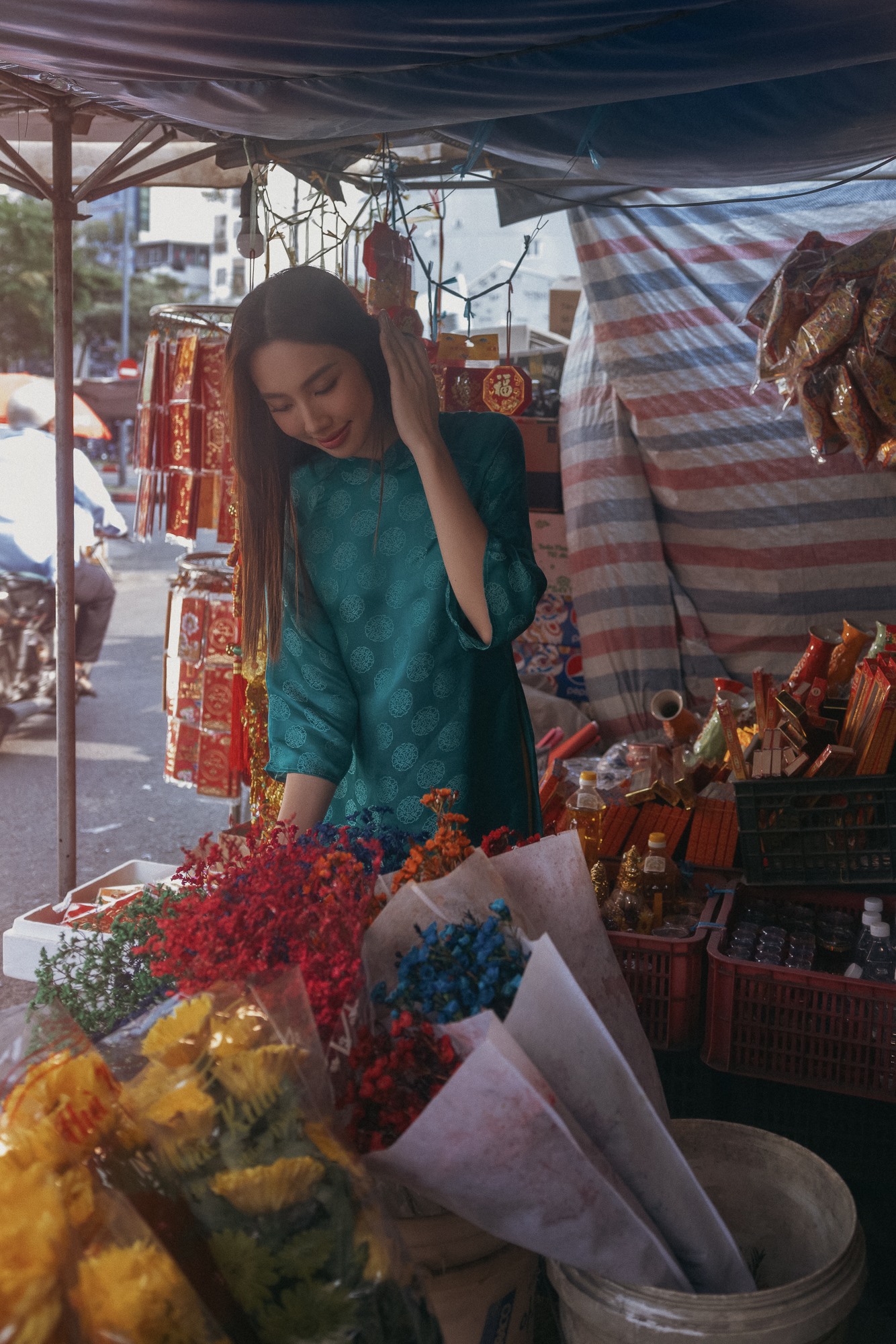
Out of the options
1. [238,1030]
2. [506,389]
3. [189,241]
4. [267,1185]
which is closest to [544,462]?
[506,389]

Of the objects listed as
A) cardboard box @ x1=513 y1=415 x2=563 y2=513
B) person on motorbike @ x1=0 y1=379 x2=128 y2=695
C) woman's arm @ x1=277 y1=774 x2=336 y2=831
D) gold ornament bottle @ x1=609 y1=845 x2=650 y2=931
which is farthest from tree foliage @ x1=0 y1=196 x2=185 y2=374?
woman's arm @ x1=277 y1=774 x2=336 y2=831

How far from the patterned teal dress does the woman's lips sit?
4.0 inches

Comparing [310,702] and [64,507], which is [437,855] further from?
[64,507]

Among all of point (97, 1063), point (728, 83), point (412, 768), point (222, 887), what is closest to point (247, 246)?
point (728, 83)

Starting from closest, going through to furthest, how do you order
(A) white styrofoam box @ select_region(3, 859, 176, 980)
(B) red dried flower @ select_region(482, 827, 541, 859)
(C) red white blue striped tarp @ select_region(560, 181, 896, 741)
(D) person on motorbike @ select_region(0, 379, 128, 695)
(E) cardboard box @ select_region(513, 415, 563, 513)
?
(B) red dried flower @ select_region(482, 827, 541, 859)
(A) white styrofoam box @ select_region(3, 859, 176, 980)
(C) red white blue striped tarp @ select_region(560, 181, 896, 741)
(E) cardboard box @ select_region(513, 415, 563, 513)
(D) person on motorbike @ select_region(0, 379, 128, 695)

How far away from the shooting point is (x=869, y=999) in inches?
74.7

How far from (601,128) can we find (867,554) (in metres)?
2.14

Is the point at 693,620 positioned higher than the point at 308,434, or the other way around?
the point at 308,434

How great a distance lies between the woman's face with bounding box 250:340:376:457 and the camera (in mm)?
1733

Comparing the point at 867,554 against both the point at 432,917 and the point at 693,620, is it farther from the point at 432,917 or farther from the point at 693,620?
the point at 432,917

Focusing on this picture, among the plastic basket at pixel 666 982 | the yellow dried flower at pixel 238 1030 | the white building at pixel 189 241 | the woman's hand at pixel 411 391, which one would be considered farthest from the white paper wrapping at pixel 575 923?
the white building at pixel 189 241

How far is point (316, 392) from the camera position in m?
1.76

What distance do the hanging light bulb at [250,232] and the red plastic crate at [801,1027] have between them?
7.16ft

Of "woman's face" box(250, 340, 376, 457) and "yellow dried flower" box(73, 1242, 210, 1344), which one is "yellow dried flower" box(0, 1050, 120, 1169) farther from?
"woman's face" box(250, 340, 376, 457)
